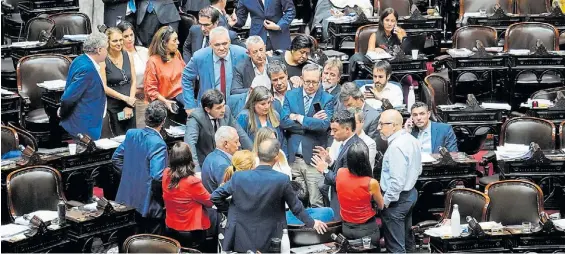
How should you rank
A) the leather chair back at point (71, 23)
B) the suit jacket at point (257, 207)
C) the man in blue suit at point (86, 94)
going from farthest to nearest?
the leather chair back at point (71, 23) → the man in blue suit at point (86, 94) → the suit jacket at point (257, 207)


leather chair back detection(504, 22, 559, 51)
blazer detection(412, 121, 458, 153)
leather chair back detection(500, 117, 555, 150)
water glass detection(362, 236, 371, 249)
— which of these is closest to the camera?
water glass detection(362, 236, 371, 249)

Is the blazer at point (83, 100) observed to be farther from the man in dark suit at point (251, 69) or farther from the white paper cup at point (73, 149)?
the man in dark suit at point (251, 69)

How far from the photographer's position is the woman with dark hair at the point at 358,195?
962 centimetres

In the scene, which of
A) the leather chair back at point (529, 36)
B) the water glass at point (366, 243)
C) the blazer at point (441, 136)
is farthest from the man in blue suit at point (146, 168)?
the leather chair back at point (529, 36)

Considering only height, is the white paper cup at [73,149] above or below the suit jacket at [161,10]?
below

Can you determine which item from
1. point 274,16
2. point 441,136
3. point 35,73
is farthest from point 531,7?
point 35,73

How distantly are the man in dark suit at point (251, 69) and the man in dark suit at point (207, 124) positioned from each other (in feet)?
2.76

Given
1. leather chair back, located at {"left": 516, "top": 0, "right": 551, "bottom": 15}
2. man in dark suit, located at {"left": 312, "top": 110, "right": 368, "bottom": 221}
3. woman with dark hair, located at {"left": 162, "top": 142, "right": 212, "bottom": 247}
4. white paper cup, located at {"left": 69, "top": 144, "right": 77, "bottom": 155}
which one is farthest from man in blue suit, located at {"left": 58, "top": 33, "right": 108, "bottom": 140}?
leather chair back, located at {"left": 516, "top": 0, "right": 551, "bottom": 15}

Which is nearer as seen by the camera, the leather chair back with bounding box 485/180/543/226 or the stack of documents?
the leather chair back with bounding box 485/180/543/226

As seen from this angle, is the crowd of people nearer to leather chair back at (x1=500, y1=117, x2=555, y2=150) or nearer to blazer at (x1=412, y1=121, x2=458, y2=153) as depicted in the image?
blazer at (x1=412, y1=121, x2=458, y2=153)

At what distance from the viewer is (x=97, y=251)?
Result: 1080cm

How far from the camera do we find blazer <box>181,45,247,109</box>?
11.8 meters

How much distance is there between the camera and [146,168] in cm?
1040

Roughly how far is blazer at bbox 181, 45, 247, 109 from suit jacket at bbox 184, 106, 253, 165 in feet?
3.18
